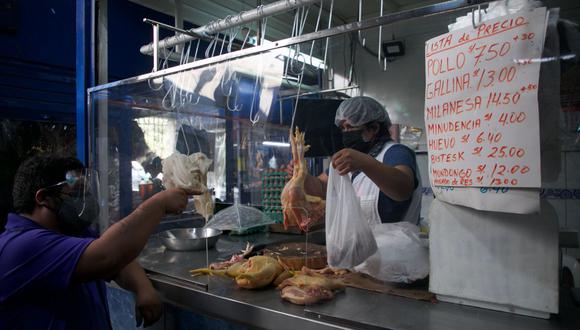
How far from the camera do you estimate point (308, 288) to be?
1296mm

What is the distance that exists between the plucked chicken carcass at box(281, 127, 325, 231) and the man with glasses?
433 mm

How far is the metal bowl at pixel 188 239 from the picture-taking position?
84.4 inches

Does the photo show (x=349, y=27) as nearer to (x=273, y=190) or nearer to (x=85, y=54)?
(x=273, y=190)

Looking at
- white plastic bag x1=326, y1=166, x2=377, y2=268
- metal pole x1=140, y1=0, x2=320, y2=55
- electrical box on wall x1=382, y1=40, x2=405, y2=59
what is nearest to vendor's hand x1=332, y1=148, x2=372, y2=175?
white plastic bag x1=326, y1=166, x2=377, y2=268

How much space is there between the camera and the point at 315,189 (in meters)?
1.69

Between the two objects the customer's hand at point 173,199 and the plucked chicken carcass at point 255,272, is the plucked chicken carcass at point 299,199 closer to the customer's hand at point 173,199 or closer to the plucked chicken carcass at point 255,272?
the plucked chicken carcass at point 255,272

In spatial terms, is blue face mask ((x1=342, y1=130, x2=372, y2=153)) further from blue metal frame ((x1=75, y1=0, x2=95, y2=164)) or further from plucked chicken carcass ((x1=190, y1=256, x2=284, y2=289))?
blue metal frame ((x1=75, y1=0, x2=95, y2=164))

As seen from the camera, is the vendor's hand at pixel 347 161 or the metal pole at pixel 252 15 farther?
the metal pole at pixel 252 15

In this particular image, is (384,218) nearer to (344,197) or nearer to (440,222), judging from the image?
(344,197)

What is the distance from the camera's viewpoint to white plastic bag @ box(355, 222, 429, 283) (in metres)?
1.34

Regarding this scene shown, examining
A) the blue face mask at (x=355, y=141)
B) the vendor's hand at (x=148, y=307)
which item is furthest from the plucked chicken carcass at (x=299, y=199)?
the vendor's hand at (x=148, y=307)

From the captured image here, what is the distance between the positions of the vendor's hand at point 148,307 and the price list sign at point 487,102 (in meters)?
1.21

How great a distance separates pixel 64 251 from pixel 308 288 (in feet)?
2.68

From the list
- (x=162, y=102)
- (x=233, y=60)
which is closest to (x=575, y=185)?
(x=233, y=60)
